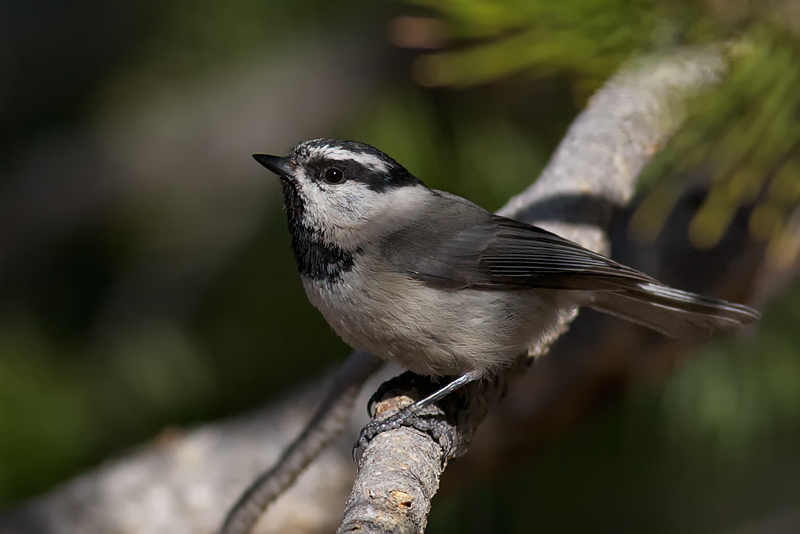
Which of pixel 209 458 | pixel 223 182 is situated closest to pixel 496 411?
pixel 209 458

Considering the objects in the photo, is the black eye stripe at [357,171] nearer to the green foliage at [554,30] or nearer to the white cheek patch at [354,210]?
the white cheek patch at [354,210]

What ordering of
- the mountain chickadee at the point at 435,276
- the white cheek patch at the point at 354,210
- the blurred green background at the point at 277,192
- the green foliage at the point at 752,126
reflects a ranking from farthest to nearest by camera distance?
the white cheek patch at the point at 354,210, the mountain chickadee at the point at 435,276, the blurred green background at the point at 277,192, the green foliage at the point at 752,126

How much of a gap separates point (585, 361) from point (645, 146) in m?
0.72

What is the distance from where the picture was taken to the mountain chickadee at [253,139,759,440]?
6.36 feet

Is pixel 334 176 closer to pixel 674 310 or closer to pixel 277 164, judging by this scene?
pixel 277 164

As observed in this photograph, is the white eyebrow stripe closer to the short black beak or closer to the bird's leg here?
the short black beak

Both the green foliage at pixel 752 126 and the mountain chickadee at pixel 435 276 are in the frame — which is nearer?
the green foliage at pixel 752 126

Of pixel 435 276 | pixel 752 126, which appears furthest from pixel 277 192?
pixel 752 126

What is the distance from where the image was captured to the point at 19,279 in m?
3.52

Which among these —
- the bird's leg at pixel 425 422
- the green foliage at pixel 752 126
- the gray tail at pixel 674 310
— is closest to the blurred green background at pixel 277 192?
the green foliage at pixel 752 126

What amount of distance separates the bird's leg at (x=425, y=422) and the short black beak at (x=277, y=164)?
2.41ft

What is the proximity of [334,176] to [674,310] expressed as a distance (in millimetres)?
1006

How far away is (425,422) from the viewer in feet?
5.61

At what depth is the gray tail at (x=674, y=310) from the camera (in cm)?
197
